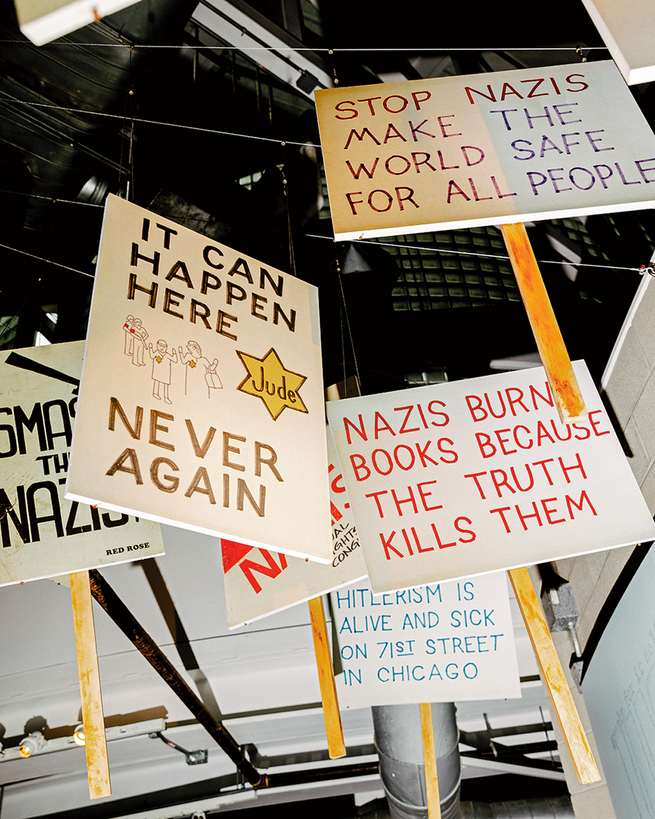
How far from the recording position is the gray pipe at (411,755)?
391cm

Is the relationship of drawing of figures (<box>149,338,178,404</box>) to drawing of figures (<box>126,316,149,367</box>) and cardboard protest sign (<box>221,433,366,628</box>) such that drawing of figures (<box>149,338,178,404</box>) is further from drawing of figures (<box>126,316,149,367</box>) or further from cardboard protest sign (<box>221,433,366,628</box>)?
cardboard protest sign (<box>221,433,366,628</box>)

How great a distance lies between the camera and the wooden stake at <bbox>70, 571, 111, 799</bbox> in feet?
6.51

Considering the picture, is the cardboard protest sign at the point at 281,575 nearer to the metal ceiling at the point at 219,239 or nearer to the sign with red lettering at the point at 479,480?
the sign with red lettering at the point at 479,480

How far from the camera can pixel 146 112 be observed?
9.50ft

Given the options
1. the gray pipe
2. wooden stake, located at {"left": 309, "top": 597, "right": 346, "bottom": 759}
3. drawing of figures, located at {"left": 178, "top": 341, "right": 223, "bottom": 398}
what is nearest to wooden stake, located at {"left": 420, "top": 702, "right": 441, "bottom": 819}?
wooden stake, located at {"left": 309, "top": 597, "right": 346, "bottom": 759}


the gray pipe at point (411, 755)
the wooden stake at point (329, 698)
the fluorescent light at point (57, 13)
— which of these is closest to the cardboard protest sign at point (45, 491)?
the wooden stake at point (329, 698)

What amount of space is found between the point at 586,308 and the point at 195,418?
2.44m

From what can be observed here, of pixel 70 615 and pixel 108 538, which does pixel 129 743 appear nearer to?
pixel 70 615

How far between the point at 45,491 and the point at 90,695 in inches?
29.9

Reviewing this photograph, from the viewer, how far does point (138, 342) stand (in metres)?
1.69

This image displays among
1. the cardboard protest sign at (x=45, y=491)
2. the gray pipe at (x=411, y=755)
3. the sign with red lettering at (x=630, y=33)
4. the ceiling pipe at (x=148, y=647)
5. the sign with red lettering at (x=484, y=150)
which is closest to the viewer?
the sign with red lettering at (x=630, y=33)

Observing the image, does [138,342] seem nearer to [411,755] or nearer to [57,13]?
[57,13]

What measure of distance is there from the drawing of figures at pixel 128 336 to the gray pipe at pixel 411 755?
3.23m

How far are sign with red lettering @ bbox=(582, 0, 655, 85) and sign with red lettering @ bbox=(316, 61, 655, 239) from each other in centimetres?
44
